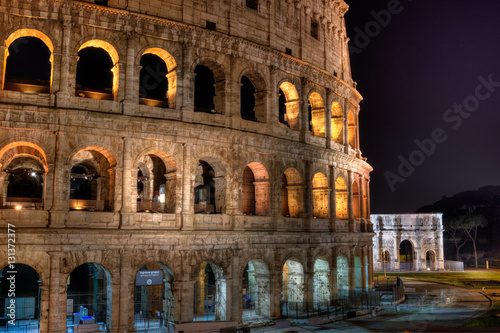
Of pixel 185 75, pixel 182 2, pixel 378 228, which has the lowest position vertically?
pixel 378 228

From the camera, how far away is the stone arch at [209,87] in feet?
75.4

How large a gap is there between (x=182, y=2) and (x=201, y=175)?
32.1 feet

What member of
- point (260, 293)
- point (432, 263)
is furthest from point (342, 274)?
point (432, 263)

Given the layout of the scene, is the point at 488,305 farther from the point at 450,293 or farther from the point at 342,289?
the point at 342,289

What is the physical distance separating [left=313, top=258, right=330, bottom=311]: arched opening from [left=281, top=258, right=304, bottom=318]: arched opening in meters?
1.99

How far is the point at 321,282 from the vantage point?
27578 millimetres

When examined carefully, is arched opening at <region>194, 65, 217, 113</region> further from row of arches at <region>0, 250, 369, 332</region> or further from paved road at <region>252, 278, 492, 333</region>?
paved road at <region>252, 278, 492, 333</region>

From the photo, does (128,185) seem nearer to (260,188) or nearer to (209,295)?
(260,188)

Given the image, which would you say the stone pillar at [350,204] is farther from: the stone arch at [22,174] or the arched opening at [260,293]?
the stone arch at [22,174]

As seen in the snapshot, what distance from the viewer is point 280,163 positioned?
2470 cm

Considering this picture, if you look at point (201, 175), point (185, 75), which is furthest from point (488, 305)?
point (185, 75)

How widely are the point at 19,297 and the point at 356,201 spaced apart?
21081mm

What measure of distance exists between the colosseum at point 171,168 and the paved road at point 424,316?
2463 millimetres

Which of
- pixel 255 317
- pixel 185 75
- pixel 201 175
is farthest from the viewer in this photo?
pixel 201 175
